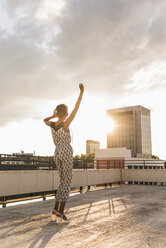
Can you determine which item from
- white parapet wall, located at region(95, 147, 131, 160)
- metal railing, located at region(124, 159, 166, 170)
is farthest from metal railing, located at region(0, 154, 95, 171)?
white parapet wall, located at region(95, 147, 131, 160)

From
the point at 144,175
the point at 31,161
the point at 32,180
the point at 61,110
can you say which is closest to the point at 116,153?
the point at 144,175

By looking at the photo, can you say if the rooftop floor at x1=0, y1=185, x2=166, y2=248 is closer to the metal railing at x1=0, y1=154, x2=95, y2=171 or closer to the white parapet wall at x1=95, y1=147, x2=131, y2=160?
the metal railing at x1=0, y1=154, x2=95, y2=171

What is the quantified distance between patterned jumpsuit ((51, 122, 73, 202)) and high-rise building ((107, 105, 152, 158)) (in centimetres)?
13243

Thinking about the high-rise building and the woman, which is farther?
the high-rise building

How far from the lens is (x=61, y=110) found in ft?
13.2

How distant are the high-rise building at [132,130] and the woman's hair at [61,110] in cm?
13245

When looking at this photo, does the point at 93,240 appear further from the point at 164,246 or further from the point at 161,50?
the point at 161,50

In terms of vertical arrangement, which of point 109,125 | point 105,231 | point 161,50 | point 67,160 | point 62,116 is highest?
point 109,125

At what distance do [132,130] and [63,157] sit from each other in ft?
443

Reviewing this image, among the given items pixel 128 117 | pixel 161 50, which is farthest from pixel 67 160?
pixel 128 117

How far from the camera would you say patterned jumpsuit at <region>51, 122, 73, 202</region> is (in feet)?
12.7

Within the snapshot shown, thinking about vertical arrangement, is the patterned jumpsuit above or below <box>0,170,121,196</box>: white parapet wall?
above

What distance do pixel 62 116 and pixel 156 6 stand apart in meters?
6.75

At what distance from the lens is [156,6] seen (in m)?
8.56
